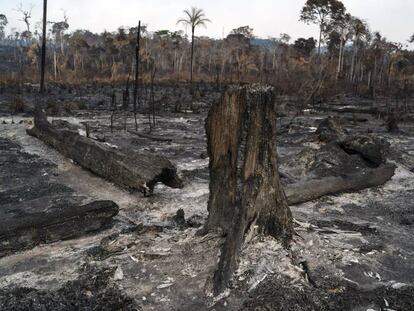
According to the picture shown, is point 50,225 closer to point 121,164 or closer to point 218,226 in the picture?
point 218,226

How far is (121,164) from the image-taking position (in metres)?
6.36

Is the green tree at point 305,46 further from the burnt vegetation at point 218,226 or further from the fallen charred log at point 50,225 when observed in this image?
the fallen charred log at point 50,225

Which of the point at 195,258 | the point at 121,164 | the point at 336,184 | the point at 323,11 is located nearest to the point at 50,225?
the point at 195,258

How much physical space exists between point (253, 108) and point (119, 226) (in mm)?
2156

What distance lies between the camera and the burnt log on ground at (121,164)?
5.97 meters

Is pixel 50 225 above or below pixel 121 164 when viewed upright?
below

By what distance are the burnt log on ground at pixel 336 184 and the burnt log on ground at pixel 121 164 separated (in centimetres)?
169

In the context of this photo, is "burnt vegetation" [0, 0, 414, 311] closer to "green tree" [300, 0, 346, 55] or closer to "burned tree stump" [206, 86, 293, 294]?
"burned tree stump" [206, 86, 293, 294]

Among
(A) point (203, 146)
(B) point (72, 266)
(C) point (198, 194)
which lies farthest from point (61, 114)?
(B) point (72, 266)

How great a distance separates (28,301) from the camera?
11.0 ft

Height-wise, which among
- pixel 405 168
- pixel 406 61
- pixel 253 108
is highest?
pixel 406 61

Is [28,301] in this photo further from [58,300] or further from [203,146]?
[203,146]

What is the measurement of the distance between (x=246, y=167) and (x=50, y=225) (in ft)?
6.77

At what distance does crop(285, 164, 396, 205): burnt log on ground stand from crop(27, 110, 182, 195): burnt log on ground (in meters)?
1.69
